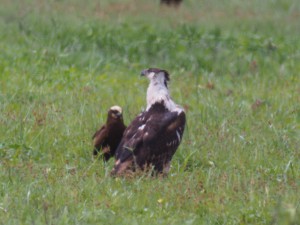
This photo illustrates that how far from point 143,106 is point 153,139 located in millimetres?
2562

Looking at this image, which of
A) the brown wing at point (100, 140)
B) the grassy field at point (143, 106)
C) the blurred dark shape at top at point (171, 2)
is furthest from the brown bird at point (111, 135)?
the blurred dark shape at top at point (171, 2)

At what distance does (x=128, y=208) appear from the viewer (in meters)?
6.93

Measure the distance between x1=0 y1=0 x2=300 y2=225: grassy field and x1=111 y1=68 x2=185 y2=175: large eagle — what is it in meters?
0.22

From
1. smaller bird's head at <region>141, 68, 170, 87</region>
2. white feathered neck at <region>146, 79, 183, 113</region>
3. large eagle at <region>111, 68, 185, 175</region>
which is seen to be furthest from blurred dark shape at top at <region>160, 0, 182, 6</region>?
large eagle at <region>111, 68, 185, 175</region>

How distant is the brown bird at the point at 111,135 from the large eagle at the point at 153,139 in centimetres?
41

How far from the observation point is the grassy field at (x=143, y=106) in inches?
275

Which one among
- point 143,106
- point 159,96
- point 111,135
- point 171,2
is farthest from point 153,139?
point 171,2

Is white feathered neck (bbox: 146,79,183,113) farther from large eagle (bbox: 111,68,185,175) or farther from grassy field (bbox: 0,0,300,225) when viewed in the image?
grassy field (bbox: 0,0,300,225)

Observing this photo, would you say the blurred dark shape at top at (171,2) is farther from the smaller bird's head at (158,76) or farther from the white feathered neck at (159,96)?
the white feathered neck at (159,96)

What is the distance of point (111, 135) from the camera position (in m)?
8.77

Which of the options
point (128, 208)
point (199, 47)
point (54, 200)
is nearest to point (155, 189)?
point (128, 208)

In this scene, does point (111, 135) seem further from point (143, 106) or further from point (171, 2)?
point (171, 2)

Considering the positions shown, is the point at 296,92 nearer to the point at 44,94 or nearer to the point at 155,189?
the point at 44,94

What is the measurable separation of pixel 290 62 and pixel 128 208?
7.24 m
